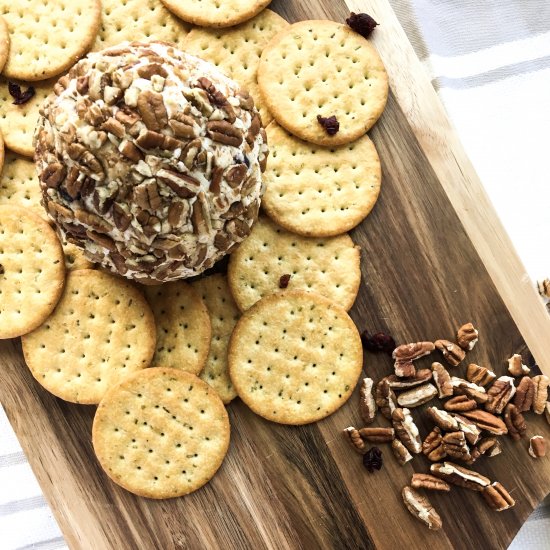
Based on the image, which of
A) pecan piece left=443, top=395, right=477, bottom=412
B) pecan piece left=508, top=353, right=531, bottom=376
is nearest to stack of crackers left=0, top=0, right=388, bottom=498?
pecan piece left=443, top=395, right=477, bottom=412

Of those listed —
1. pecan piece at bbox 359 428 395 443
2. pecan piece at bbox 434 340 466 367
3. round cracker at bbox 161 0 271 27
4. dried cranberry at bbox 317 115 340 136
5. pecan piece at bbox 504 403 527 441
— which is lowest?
pecan piece at bbox 359 428 395 443

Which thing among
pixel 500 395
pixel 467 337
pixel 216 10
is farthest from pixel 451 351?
pixel 216 10

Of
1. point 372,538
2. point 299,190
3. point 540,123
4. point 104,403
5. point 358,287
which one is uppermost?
point 540,123

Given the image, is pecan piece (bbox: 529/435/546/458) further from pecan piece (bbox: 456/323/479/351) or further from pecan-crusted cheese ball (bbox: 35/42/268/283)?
pecan-crusted cheese ball (bbox: 35/42/268/283)

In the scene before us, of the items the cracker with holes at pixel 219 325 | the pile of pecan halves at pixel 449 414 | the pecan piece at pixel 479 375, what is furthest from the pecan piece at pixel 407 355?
the cracker with holes at pixel 219 325

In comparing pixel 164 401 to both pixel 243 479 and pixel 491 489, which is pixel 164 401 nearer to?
pixel 243 479

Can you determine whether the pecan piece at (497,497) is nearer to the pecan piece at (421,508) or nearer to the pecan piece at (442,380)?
the pecan piece at (421,508)

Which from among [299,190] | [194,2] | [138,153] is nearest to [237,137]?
[138,153]

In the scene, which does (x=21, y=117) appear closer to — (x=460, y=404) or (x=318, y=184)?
(x=318, y=184)
